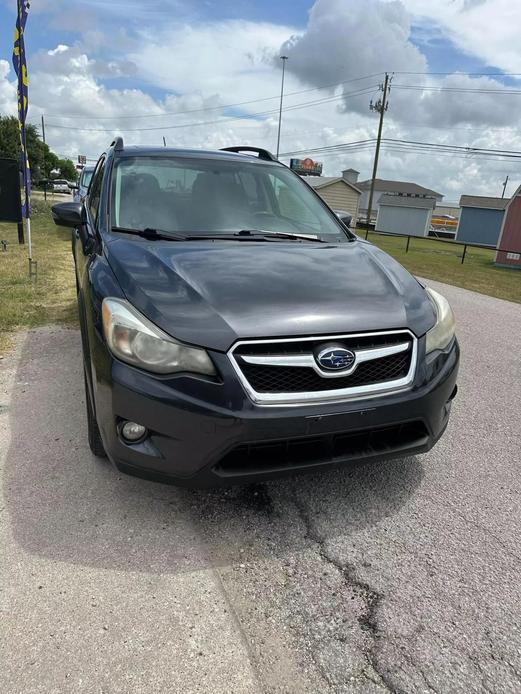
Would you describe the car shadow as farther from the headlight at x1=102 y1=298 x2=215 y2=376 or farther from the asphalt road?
the headlight at x1=102 y1=298 x2=215 y2=376

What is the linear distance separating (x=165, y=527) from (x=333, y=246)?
6.40 feet

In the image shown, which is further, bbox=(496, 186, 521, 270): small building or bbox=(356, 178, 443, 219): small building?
bbox=(356, 178, 443, 219): small building

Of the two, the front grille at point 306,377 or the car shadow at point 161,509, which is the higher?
the front grille at point 306,377

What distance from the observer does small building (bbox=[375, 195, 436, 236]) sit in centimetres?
5550

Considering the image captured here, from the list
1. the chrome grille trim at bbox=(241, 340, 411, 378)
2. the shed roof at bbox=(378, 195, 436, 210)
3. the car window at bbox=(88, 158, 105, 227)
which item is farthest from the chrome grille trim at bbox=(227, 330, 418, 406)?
the shed roof at bbox=(378, 195, 436, 210)

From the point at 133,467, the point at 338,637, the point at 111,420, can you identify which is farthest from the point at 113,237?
the point at 338,637

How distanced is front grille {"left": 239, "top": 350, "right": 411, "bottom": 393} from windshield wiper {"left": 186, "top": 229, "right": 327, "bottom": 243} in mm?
1243

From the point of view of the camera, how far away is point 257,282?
8.02 ft

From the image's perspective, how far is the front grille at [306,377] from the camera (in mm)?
2096

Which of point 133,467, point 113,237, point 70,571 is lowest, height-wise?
point 70,571

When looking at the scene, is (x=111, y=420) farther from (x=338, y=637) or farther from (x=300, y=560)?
(x=338, y=637)

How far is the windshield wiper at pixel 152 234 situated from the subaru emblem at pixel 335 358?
1.28 metres

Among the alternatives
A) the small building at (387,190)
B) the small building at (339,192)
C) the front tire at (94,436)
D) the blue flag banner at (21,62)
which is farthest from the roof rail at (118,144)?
the small building at (387,190)

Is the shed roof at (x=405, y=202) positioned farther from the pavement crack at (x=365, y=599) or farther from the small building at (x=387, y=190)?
the pavement crack at (x=365, y=599)
